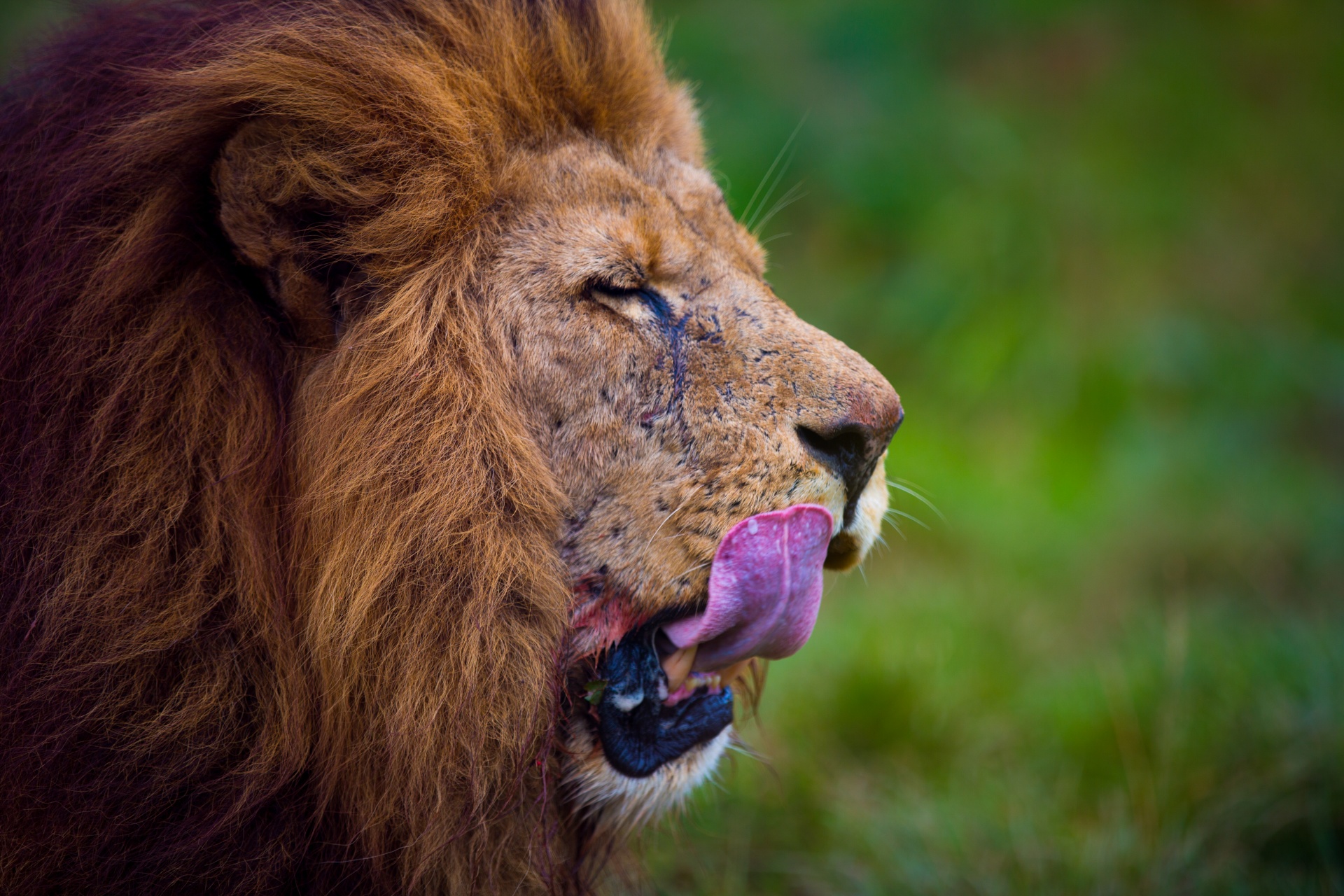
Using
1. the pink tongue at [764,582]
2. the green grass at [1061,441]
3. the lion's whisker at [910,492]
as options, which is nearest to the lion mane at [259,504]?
the pink tongue at [764,582]

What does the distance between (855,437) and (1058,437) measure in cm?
413

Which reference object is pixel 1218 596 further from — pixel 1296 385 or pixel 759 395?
pixel 759 395

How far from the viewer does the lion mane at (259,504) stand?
1.45 meters

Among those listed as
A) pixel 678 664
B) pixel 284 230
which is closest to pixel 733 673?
pixel 678 664

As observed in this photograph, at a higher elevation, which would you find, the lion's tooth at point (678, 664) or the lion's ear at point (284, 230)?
the lion's ear at point (284, 230)

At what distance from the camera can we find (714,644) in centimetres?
170


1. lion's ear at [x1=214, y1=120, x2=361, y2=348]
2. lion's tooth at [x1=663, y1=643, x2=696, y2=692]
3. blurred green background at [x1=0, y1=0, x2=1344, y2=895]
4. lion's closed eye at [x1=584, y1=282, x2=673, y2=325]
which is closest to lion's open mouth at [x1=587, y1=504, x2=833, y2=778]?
lion's tooth at [x1=663, y1=643, x2=696, y2=692]

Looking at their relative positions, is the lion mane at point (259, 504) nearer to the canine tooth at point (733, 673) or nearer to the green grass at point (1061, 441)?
the canine tooth at point (733, 673)

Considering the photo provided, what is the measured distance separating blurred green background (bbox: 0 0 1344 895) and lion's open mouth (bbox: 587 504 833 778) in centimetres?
52

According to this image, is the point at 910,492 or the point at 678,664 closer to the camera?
the point at 678,664

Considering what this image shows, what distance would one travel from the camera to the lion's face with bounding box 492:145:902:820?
5.41 feet

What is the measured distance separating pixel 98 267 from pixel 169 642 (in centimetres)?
56

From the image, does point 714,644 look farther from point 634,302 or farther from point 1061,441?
point 1061,441

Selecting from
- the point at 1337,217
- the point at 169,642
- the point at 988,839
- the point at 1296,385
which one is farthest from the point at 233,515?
the point at 1337,217
